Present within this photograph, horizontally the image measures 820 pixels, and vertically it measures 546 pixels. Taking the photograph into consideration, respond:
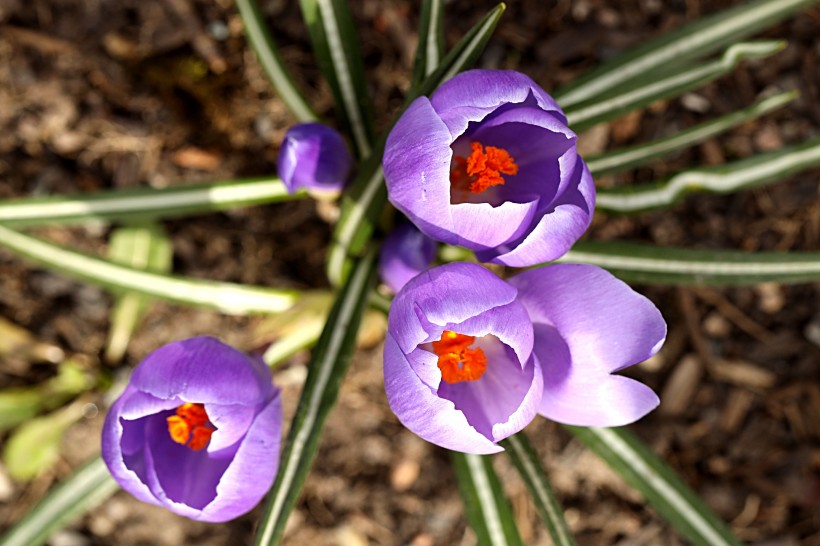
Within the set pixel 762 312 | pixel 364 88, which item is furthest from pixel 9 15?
pixel 762 312

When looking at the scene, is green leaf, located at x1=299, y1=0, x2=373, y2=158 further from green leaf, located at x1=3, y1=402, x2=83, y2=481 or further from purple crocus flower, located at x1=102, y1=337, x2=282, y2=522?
green leaf, located at x1=3, y1=402, x2=83, y2=481

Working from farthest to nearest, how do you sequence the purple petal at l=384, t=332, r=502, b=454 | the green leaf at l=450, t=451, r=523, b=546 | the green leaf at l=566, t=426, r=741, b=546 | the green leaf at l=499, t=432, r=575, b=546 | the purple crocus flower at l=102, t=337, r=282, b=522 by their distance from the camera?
1. the green leaf at l=566, t=426, r=741, b=546
2. the green leaf at l=450, t=451, r=523, b=546
3. the green leaf at l=499, t=432, r=575, b=546
4. the purple crocus flower at l=102, t=337, r=282, b=522
5. the purple petal at l=384, t=332, r=502, b=454

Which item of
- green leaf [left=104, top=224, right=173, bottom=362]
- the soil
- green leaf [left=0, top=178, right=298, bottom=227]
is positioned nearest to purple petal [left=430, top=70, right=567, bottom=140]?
green leaf [left=0, top=178, right=298, bottom=227]

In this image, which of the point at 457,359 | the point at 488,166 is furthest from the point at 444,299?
the point at 488,166

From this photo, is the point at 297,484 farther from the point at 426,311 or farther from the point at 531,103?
the point at 531,103

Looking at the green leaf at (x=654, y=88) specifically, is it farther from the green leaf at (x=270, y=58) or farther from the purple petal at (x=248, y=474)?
the purple petal at (x=248, y=474)

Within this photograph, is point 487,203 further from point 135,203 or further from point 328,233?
point 328,233
